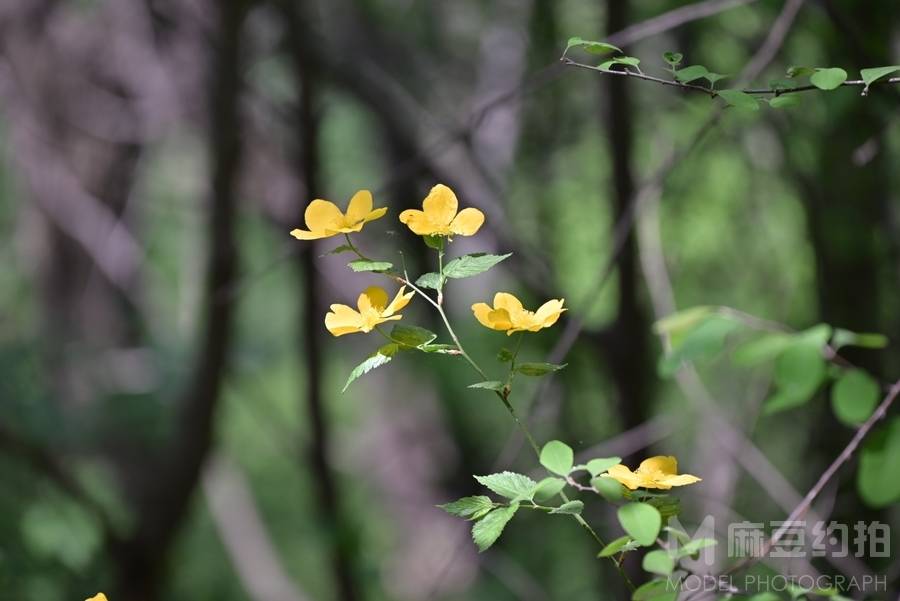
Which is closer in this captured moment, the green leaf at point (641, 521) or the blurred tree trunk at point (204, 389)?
the green leaf at point (641, 521)

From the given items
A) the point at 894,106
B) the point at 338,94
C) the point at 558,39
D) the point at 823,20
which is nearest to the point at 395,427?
the point at 338,94

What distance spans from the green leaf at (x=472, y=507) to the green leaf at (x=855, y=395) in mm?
183

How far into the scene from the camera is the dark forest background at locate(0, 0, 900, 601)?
6.07ft

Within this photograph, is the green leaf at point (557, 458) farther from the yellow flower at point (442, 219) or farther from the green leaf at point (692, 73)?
the green leaf at point (692, 73)

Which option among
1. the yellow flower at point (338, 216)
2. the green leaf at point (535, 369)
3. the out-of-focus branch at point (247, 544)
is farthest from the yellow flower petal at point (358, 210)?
the out-of-focus branch at point (247, 544)

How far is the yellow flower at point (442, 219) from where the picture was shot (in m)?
0.57

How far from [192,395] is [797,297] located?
5.41 ft

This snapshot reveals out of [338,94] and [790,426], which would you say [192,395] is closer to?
[338,94]

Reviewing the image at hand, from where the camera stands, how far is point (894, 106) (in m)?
1.20

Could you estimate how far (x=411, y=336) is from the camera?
0.55m

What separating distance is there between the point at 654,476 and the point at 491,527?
0.31 feet

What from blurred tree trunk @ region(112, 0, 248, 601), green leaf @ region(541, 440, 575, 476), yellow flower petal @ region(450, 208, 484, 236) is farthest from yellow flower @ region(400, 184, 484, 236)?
blurred tree trunk @ region(112, 0, 248, 601)

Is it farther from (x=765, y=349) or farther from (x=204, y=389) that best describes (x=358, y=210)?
(x=204, y=389)

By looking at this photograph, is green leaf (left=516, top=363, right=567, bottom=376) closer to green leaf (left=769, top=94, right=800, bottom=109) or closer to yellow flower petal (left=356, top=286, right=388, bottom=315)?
yellow flower petal (left=356, top=286, right=388, bottom=315)
